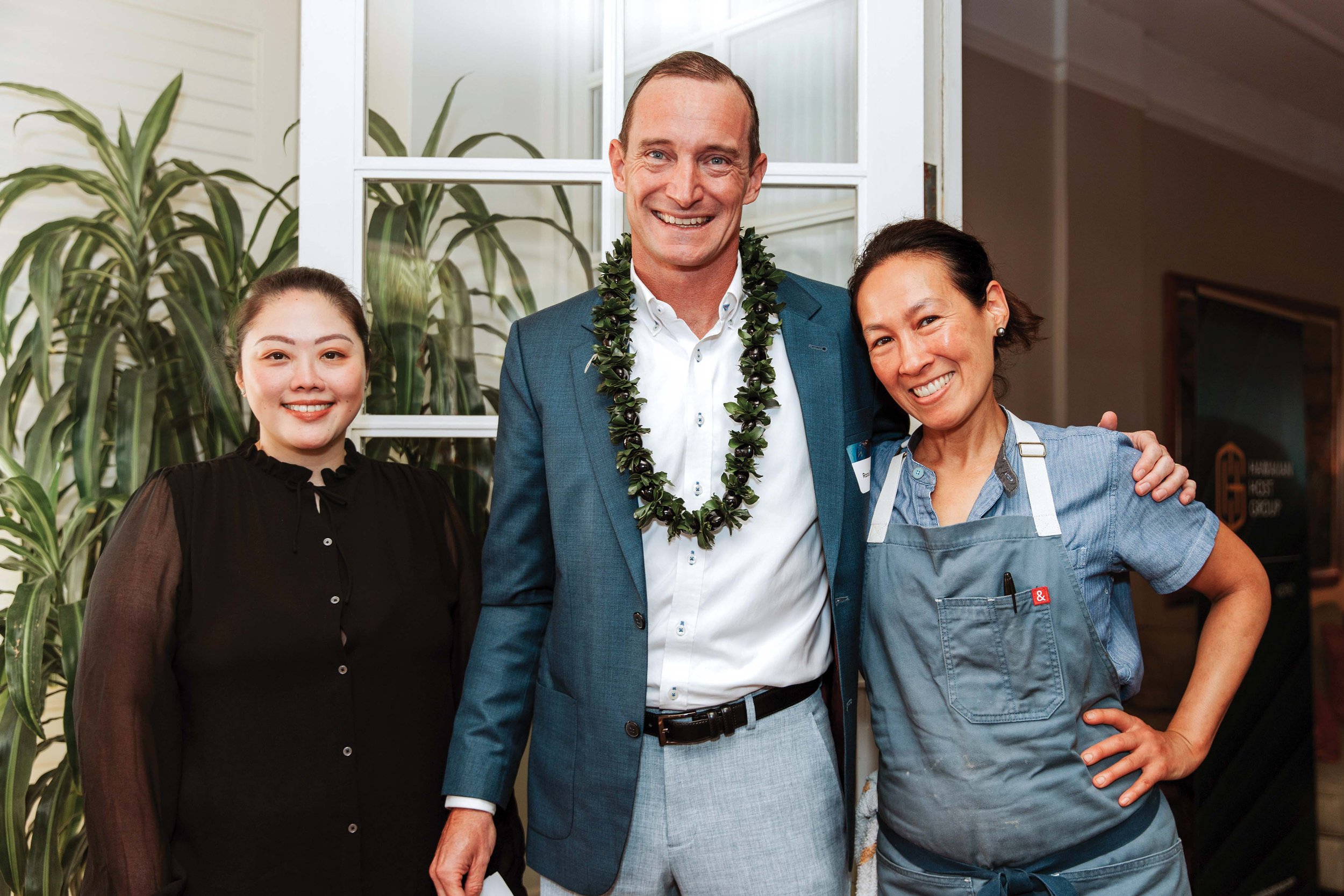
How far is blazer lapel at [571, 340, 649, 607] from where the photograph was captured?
1453 mm

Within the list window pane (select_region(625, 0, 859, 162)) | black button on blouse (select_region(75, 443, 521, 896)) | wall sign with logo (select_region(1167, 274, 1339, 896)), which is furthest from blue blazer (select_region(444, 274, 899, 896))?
wall sign with logo (select_region(1167, 274, 1339, 896))

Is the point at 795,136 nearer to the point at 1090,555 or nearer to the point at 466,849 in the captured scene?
the point at 1090,555

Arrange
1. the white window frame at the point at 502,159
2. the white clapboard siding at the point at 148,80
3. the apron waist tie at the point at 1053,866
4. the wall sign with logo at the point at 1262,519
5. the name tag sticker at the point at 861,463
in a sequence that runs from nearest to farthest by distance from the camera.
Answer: the apron waist tie at the point at 1053,866 → the name tag sticker at the point at 861,463 → the white window frame at the point at 502,159 → the white clapboard siding at the point at 148,80 → the wall sign with logo at the point at 1262,519

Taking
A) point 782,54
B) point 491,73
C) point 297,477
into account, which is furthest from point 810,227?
point 297,477

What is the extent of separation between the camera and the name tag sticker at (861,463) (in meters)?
1.53

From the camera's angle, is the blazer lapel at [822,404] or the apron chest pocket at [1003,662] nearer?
the apron chest pocket at [1003,662]

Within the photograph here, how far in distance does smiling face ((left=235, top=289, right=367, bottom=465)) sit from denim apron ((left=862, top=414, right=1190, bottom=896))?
3.07 feet

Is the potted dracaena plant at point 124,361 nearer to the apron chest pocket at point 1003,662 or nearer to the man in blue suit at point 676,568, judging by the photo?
the man in blue suit at point 676,568

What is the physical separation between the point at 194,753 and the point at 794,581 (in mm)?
933

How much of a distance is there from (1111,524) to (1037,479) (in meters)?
0.12

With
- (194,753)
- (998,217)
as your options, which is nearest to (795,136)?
(194,753)

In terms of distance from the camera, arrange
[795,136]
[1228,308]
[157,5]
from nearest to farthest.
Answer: [795,136]
[157,5]
[1228,308]

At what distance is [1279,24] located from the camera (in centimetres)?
360

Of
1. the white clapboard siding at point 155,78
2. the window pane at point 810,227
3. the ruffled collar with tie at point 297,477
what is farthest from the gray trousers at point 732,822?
the white clapboard siding at point 155,78
